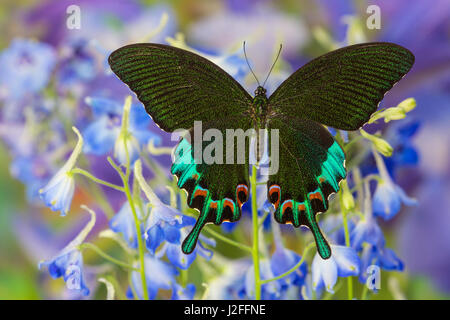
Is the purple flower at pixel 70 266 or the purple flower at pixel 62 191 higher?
the purple flower at pixel 62 191

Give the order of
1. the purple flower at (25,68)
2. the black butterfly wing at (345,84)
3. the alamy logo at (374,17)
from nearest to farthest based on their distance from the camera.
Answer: the black butterfly wing at (345,84), the purple flower at (25,68), the alamy logo at (374,17)

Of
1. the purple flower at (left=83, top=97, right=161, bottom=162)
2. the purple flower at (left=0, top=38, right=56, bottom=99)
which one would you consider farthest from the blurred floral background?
the purple flower at (left=83, top=97, right=161, bottom=162)

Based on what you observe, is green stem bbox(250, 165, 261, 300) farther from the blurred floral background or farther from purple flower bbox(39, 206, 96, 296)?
the blurred floral background

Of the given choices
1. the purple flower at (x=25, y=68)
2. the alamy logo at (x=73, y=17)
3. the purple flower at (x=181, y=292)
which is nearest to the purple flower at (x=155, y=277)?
the purple flower at (x=181, y=292)

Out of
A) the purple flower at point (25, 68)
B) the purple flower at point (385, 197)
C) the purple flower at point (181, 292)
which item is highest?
the purple flower at point (25, 68)

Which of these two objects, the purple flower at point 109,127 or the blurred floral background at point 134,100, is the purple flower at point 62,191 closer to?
the purple flower at point 109,127

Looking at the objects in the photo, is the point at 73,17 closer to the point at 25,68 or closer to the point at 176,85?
the point at 25,68

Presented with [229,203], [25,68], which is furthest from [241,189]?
[25,68]
